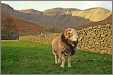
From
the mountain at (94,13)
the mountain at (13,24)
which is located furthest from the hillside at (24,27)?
the mountain at (94,13)

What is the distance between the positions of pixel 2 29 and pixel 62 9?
65 cm

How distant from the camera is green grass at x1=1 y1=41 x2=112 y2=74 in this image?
12.7ft

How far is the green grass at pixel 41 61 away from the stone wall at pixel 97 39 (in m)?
0.06

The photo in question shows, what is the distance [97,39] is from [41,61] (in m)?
0.62

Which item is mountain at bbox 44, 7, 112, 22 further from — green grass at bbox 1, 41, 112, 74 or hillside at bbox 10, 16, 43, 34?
green grass at bbox 1, 41, 112, 74

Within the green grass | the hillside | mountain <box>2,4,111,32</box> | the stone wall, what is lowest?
the green grass

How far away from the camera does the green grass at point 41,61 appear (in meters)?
3.87

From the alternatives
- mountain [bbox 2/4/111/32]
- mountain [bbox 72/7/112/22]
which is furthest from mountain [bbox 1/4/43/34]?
mountain [bbox 72/7/112/22]

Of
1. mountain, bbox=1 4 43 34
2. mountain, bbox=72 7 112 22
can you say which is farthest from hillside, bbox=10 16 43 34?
mountain, bbox=72 7 112 22

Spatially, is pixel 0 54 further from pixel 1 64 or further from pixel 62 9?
pixel 62 9

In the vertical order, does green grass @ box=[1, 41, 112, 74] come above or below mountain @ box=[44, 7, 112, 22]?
below

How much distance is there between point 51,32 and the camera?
12.8 ft

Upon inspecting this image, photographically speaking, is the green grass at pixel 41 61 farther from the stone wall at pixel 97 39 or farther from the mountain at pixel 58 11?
the mountain at pixel 58 11

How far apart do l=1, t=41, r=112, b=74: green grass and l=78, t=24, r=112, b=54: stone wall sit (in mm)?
62
